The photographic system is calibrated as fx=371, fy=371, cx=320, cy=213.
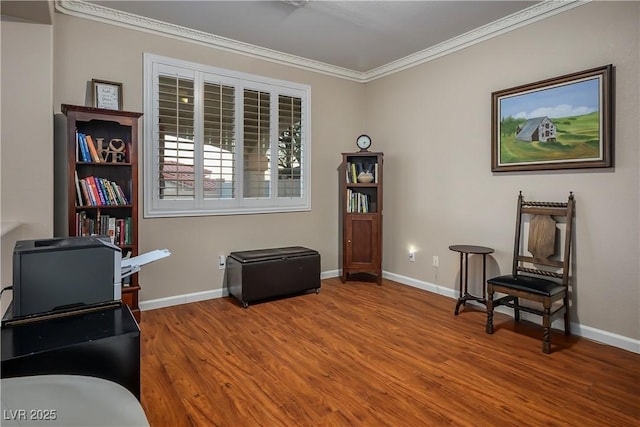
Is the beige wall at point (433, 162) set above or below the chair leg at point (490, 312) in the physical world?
above

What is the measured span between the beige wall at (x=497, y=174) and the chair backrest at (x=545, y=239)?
0.10 metres

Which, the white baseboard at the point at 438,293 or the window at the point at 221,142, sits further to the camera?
the window at the point at 221,142

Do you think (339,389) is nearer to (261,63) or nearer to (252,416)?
(252,416)

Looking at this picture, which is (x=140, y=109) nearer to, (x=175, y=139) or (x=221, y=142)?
(x=175, y=139)

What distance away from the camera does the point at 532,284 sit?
9.39 feet

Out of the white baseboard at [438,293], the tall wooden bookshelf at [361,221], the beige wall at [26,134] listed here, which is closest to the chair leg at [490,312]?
the white baseboard at [438,293]

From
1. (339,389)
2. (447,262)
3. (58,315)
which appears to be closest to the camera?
(58,315)

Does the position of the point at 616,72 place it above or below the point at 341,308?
above

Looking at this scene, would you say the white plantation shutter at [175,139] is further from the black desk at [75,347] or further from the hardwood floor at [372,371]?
the black desk at [75,347]

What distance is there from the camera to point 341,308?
145 inches

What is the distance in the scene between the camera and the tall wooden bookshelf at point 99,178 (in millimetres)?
2951

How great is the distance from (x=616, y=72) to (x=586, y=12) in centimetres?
55

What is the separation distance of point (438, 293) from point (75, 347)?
3.59m

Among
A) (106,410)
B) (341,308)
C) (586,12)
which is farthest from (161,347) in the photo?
(586,12)
